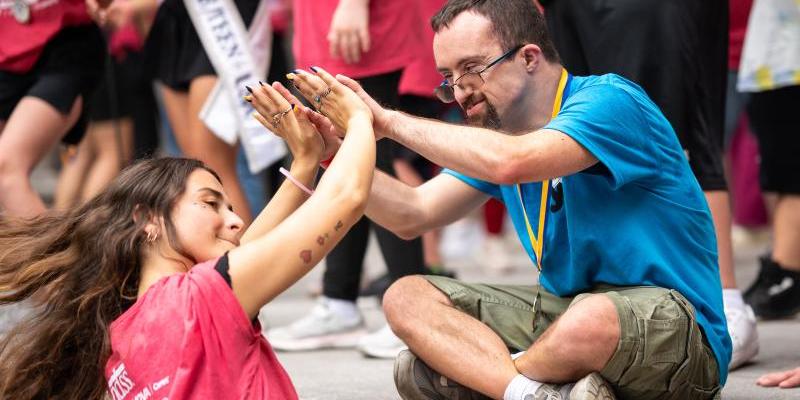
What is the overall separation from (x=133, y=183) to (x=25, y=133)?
169cm

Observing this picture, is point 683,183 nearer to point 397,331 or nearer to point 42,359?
point 397,331

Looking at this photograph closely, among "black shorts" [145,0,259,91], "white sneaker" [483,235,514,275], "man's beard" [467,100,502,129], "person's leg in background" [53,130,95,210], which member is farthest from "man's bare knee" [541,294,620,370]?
"person's leg in background" [53,130,95,210]

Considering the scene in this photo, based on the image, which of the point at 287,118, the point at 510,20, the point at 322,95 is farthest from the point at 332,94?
the point at 510,20

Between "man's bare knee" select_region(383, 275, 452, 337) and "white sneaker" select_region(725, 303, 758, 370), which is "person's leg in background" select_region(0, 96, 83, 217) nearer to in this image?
"man's bare knee" select_region(383, 275, 452, 337)

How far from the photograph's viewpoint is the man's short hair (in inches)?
124

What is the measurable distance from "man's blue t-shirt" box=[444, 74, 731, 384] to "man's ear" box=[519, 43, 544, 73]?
0.37ft

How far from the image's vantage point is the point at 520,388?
9.52ft

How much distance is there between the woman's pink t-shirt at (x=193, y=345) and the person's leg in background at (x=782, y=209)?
7.82 feet

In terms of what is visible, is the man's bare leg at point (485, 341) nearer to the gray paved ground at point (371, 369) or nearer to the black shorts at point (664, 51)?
the gray paved ground at point (371, 369)

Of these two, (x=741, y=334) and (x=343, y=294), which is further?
(x=343, y=294)

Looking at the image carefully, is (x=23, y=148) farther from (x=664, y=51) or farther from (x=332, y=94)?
(x=664, y=51)

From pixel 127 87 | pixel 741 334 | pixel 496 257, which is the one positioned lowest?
pixel 496 257

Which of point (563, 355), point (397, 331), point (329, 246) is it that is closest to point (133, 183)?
point (329, 246)

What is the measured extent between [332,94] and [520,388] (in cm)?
81
